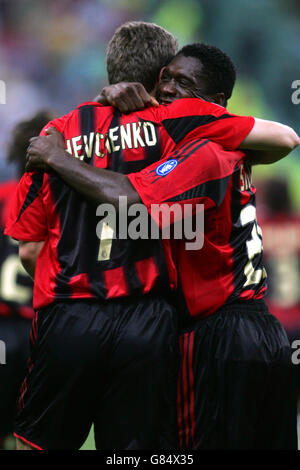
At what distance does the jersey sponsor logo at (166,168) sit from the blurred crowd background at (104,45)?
6686 mm

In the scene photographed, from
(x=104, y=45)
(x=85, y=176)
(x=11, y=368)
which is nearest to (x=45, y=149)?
(x=85, y=176)

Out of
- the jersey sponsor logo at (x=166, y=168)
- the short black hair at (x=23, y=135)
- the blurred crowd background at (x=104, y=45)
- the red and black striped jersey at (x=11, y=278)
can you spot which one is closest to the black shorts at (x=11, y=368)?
the red and black striped jersey at (x=11, y=278)

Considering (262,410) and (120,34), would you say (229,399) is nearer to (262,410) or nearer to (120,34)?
(262,410)

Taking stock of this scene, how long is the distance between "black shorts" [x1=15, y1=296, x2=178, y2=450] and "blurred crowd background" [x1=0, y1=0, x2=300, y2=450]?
6677 mm

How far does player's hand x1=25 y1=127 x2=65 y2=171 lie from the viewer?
88.6 inches

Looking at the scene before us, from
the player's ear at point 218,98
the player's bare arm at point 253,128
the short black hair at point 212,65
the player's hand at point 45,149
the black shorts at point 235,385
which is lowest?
the black shorts at point 235,385

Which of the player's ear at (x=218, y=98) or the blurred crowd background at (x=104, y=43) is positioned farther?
the blurred crowd background at (x=104, y=43)

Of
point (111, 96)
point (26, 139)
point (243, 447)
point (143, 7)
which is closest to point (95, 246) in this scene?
point (111, 96)

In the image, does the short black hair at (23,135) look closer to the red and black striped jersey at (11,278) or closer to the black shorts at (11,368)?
the red and black striped jersey at (11,278)

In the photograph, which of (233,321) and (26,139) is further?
(26,139)

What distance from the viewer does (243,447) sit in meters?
2.29

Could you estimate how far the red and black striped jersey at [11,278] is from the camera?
144 inches

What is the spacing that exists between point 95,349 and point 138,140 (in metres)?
0.74

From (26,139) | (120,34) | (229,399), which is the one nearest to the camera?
(229,399)
